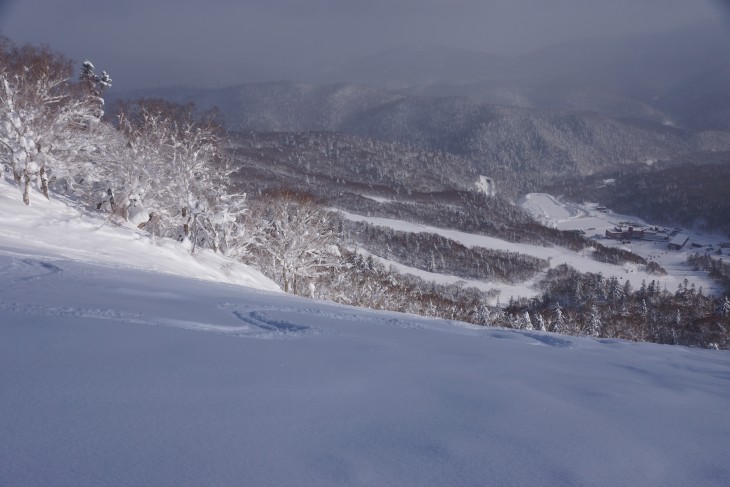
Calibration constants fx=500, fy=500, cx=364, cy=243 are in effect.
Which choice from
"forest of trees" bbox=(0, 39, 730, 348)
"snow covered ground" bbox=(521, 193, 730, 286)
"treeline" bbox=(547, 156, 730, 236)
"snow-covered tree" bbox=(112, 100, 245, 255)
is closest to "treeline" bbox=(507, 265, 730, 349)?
"forest of trees" bbox=(0, 39, 730, 348)

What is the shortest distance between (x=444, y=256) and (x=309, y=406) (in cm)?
10396

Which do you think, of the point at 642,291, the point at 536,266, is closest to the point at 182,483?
the point at 642,291

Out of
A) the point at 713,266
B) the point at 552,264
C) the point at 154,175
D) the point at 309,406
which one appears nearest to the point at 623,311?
the point at 552,264

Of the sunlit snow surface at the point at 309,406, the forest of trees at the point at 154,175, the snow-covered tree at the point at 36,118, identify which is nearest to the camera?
the sunlit snow surface at the point at 309,406

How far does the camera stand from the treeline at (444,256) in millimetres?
101062

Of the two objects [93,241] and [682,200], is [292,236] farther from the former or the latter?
[682,200]

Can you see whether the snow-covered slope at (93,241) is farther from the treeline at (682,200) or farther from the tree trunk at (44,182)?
the treeline at (682,200)

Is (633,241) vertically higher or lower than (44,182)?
higher

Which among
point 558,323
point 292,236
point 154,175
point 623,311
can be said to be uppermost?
point 154,175

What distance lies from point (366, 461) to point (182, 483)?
98 cm

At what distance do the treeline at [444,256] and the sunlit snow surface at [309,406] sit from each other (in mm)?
94221

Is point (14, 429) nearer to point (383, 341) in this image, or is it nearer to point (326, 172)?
point (383, 341)

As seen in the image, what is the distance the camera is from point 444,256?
106m

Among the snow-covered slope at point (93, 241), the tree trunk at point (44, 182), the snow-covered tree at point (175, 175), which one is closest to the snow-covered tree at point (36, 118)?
the tree trunk at point (44, 182)
